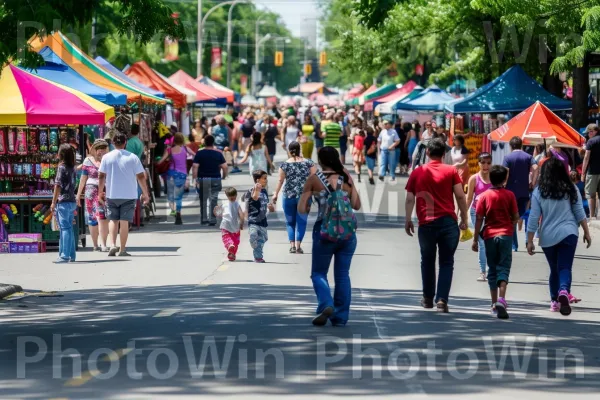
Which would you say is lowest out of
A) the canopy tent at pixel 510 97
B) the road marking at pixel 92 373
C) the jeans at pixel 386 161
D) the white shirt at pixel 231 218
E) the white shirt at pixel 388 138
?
the jeans at pixel 386 161

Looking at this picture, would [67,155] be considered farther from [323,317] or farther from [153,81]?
[153,81]

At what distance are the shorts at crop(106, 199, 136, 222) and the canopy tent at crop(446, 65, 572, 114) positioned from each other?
12871 mm

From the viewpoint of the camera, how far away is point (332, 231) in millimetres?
11359

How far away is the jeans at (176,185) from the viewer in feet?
81.4

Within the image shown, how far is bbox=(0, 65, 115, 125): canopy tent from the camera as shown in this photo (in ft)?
60.8

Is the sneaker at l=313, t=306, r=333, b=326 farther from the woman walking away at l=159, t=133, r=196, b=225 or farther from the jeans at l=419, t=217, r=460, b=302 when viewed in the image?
the woman walking away at l=159, t=133, r=196, b=225

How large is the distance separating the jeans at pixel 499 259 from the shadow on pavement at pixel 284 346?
1.30 ft

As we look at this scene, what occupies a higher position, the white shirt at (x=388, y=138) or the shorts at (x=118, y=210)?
the white shirt at (x=388, y=138)

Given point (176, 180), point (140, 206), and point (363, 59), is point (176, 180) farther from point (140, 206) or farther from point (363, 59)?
point (363, 59)

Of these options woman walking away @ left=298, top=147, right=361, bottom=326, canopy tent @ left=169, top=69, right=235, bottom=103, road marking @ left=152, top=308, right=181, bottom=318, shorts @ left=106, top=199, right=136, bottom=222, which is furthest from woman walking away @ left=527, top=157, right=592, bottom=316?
canopy tent @ left=169, top=69, right=235, bottom=103

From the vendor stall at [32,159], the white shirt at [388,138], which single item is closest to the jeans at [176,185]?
the vendor stall at [32,159]

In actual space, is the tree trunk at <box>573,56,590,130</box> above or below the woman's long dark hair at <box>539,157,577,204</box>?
above

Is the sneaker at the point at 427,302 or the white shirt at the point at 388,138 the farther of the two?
the white shirt at the point at 388,138

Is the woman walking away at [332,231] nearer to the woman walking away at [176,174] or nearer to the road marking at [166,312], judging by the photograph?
the road marking at [166,312]
